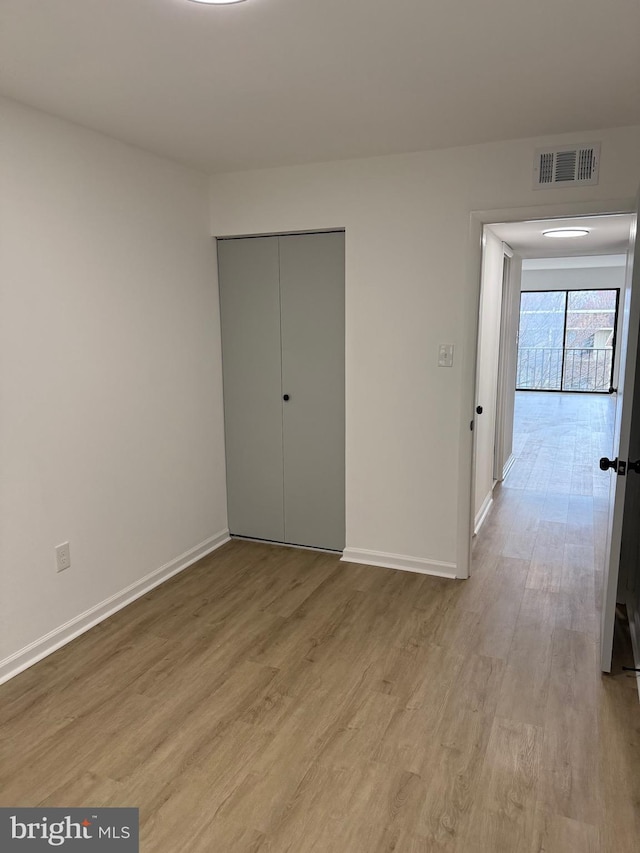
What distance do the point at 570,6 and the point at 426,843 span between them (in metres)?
2.48

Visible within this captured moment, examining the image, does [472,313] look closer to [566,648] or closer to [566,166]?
[566,166]

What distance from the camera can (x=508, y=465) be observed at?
21.1 feet

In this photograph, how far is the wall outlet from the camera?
2896 millimetres

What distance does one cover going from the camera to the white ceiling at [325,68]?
72.1 inches

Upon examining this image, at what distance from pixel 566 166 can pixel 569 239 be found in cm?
261

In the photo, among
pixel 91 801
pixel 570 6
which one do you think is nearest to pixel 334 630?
pixel 91 801

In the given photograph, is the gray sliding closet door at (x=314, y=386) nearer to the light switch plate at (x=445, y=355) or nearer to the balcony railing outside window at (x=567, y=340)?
the light switch plate at (x=445, y=355)

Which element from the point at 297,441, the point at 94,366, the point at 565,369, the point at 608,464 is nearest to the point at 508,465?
the point at 297,441

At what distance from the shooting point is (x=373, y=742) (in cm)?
223

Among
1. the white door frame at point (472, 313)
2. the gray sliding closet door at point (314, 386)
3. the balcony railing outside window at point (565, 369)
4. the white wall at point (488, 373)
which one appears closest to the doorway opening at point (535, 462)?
the white wall at point (488, 373)

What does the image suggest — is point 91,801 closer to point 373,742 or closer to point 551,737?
point 373,742

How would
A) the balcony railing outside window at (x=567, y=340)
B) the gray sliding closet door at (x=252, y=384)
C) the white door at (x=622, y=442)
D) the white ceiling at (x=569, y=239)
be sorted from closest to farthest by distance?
the white door at (x=622, y=442), the gray sliding closet door at (x=252, y=384), the white ceiling at (x=569, y=239), the balcony railing outside window at (x=567, y=340)

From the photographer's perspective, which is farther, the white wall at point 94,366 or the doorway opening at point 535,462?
the doorway opening at point 535,462

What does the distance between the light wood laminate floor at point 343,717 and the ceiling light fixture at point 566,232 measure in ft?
8.48
